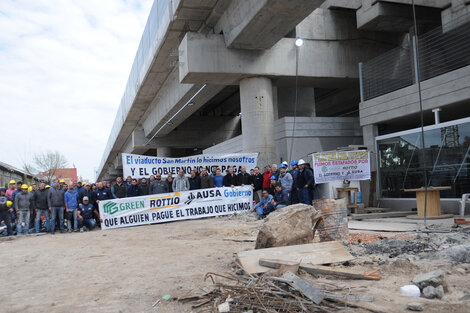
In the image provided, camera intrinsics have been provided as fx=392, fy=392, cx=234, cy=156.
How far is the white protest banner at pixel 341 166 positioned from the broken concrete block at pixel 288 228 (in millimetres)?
5612

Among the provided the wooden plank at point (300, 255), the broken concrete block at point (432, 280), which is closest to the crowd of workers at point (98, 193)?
the wooden plank at point (300, 255)

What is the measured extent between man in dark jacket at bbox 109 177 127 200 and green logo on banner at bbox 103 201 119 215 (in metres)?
1.20

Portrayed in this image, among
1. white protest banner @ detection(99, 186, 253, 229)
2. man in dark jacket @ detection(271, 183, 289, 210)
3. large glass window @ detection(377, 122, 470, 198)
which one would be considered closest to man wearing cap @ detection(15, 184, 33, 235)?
white protest banner @ detection(99, 186, 253, 229)

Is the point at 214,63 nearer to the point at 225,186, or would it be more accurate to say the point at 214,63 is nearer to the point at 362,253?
the point at 225,186

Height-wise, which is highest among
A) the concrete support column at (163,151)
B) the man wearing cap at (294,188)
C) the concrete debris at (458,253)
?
the concrete support column at (163,151)

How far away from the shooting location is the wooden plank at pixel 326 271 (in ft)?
16.3

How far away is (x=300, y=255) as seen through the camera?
5.88 metres

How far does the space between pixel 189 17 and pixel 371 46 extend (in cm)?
823

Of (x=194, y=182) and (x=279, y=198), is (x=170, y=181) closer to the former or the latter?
(x=194, y=182)

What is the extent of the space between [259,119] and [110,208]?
6.45 m

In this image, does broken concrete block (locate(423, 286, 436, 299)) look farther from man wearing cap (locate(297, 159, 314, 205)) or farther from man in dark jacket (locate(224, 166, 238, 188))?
man in dark jacket (locate(224, 166, 238, 188))

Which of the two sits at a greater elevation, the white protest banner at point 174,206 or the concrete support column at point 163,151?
the concrete support column at point 163,151

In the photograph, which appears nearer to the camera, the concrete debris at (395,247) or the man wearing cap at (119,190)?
the concrete debris at (395,247)

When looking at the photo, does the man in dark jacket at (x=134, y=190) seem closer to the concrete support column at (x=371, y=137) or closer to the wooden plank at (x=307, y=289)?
the concrete support column at (x=371, y=137)
